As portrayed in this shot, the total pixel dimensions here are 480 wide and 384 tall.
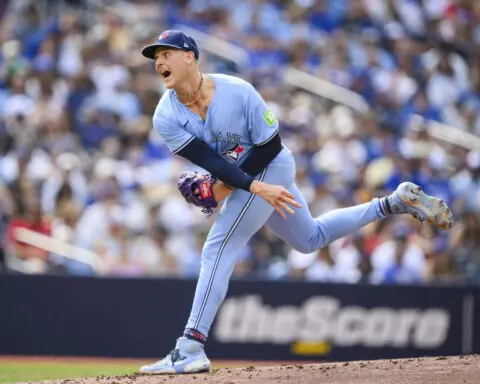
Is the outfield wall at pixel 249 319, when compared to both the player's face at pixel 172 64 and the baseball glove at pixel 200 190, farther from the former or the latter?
the player's face at pixel 172 64

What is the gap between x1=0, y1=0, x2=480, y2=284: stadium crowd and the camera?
11.4m

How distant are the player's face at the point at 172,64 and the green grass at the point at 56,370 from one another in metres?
3.93

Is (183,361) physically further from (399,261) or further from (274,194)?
(399,261)

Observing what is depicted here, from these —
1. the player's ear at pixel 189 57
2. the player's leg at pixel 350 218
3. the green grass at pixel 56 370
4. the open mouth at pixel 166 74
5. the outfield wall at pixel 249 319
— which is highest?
the player's ear at pixel 189 57

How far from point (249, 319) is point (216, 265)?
16.9ft

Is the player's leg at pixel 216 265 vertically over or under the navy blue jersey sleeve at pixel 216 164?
under

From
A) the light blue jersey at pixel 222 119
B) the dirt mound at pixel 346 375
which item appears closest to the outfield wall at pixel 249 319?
the dirt mound at pixel 346 375

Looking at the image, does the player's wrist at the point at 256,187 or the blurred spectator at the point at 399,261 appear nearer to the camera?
the player's wrist at the point at 256,187

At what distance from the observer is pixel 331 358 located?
11.0m

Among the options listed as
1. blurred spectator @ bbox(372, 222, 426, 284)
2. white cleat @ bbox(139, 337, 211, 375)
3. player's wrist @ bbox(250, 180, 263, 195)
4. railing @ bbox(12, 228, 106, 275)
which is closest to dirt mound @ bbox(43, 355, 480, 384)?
white cleat @ bbox(139, 337, 211, 375)

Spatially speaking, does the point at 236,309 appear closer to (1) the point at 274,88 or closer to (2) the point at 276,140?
(1) the point at 274,88

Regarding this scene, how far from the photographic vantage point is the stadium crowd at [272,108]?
11.4 metres

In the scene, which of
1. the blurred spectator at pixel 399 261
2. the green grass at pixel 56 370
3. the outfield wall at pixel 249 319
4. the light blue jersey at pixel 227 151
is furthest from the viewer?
the blurred spectator at pixel 399 261

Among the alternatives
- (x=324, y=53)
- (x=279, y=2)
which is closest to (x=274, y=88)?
(x=324, y=53)
